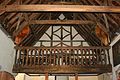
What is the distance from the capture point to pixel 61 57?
8.07 meters

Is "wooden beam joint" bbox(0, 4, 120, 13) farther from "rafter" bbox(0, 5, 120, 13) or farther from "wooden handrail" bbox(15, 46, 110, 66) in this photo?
"wooden handrail" bbox(15, 46, 110, 66)

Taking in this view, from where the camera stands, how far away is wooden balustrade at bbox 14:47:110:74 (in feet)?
25.9

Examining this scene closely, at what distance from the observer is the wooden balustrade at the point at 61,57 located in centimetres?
790

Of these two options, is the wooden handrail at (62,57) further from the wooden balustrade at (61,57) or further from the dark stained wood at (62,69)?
the dark stained wood at (62,69)

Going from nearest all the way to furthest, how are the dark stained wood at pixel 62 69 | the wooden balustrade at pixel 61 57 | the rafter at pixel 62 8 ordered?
the rafter at pixel 62 8, the dark stained wood at pixel 62 69, the wooden balustrade at pixel 61 57

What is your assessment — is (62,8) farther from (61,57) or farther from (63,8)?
(61,57)

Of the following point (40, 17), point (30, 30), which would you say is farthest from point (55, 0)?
point (30, 30)

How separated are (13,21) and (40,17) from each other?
2039 mm

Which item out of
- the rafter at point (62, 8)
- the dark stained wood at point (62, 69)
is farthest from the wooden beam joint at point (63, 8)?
the dark stained wood at point (62, 69)

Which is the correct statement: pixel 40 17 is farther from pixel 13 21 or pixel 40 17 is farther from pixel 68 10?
pixel 68 10

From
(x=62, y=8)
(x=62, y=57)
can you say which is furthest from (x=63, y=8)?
(x=62, y=57)

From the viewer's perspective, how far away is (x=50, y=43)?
11.5 meters

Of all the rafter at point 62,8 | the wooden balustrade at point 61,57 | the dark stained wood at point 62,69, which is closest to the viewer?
the rafter at point 62,8

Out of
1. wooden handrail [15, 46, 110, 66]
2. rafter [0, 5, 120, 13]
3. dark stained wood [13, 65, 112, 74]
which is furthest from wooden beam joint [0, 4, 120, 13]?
dark stained wood [13, 65, 112, 74]
